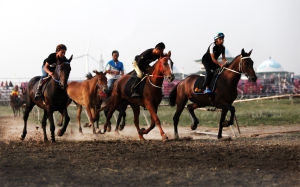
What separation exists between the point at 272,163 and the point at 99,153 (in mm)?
3524

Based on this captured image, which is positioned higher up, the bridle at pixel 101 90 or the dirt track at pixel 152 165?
the bridle at pixel 101 90

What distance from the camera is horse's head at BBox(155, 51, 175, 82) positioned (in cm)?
1061

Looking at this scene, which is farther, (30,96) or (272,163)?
(30,96)

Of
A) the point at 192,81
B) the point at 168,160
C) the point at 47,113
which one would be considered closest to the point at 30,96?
the point at 47,113

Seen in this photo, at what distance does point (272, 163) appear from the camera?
7594 millimetres

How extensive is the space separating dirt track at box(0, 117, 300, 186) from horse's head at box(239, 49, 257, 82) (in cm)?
259

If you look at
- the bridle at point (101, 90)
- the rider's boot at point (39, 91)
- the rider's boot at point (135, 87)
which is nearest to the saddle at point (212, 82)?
the rider's boot at point (135, 87)

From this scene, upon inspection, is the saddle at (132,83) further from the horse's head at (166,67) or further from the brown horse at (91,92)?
the brown horse at (91,92)

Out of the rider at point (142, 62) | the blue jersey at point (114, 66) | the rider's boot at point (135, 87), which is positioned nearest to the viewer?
the rider at point (142, 62)

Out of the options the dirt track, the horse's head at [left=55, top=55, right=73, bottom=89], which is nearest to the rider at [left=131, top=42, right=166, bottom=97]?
the horse's head at [left=55, top=55, right=73, bottom=89]

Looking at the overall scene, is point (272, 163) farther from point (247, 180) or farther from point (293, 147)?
point (293, 147)

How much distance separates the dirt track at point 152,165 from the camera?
6.30 meters

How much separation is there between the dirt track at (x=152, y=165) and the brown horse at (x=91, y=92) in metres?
5.11

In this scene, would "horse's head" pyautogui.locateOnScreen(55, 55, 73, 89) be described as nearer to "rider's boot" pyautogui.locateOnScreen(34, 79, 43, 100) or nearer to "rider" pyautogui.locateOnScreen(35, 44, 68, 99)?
"rider" pyautogui.locateOnScreen(35, 44, 68, 99)
